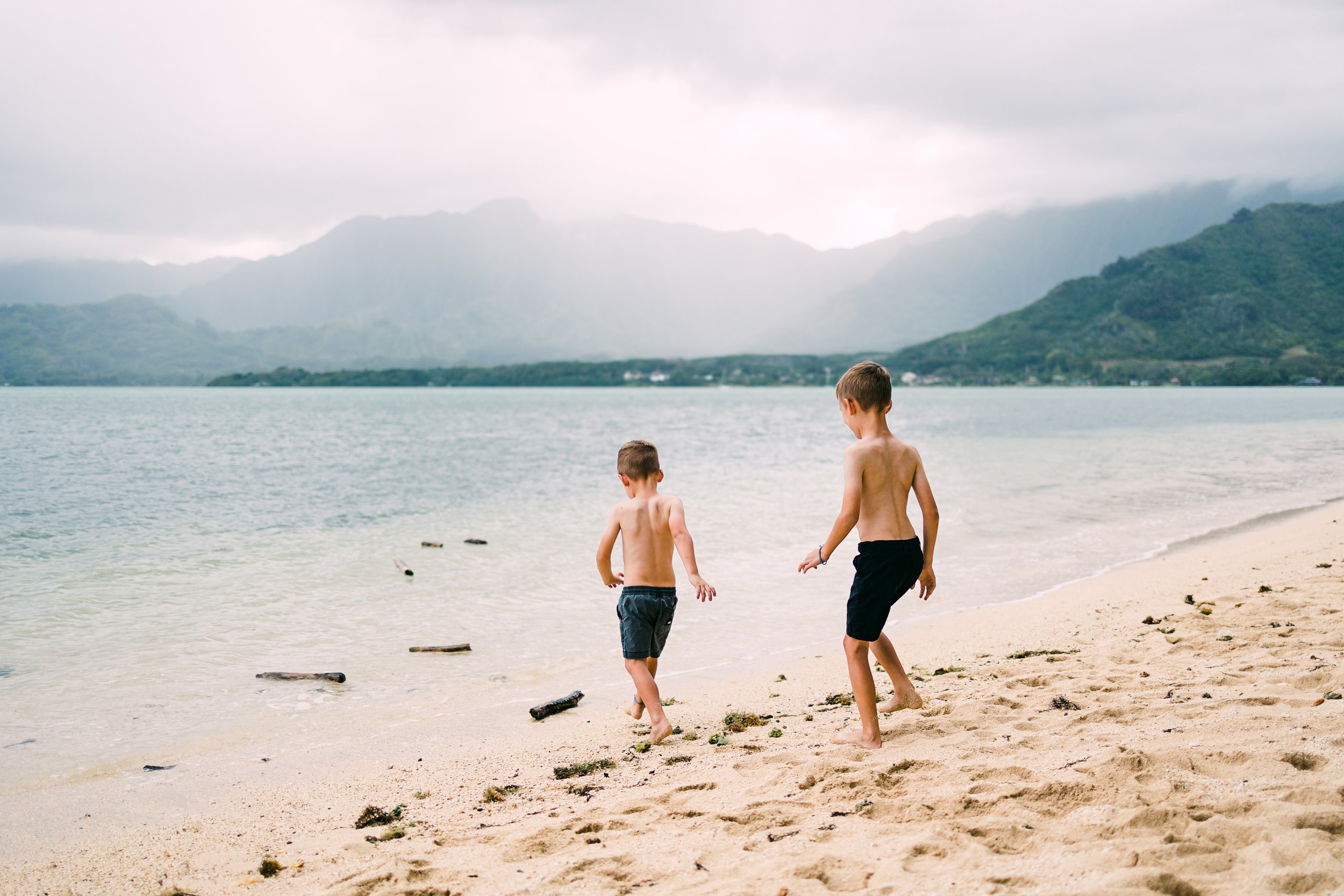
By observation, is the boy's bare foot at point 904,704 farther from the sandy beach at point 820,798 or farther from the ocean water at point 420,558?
the ocean water at point 420,558

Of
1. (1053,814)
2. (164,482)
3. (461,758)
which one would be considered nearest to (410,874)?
(461,758)

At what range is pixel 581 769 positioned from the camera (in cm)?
509

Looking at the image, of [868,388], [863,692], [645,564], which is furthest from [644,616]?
[868,388]

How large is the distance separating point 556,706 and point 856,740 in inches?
115

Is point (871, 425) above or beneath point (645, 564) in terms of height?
above

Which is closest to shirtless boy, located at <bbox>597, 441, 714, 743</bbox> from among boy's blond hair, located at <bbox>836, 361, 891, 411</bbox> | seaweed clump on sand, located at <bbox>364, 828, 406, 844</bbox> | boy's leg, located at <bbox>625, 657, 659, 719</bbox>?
boy's leg, located at <bbox>625, 657, 659, 719</bbox>

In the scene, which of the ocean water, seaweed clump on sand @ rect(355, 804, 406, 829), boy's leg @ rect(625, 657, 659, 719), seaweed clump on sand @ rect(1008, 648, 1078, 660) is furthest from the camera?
the ocean water

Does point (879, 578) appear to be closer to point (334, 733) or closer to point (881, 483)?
point (881, 483)

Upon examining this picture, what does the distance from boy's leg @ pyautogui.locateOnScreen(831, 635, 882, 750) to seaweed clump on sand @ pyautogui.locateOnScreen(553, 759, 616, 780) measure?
1605 millimetres

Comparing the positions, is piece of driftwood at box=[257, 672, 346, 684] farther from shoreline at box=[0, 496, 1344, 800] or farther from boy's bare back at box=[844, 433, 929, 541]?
boy's bare back at box=[844, 433, 929, 541]

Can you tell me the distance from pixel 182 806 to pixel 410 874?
2561 mm

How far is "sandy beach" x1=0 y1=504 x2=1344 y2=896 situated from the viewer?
315cm

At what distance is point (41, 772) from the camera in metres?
5.73

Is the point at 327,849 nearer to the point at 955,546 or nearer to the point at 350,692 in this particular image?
the point at 350,692
